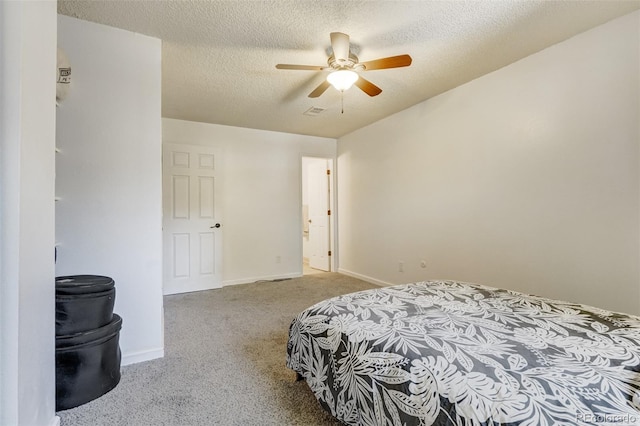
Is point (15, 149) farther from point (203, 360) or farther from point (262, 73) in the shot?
point (262, 73)

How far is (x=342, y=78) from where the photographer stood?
91.3 inches

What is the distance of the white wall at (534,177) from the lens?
6.91 feet

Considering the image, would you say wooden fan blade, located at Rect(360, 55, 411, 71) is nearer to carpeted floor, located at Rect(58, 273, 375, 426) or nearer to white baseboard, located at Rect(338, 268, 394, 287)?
carpeted floor, located at Rect(58, 273, 375, 426)

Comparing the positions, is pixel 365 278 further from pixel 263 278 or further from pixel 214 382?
pixel 214 382

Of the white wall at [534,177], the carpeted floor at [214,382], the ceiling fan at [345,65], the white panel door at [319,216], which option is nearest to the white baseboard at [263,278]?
the white panel door at [319,216]

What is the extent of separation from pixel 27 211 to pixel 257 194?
11.8 feet

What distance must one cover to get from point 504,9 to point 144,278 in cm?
315

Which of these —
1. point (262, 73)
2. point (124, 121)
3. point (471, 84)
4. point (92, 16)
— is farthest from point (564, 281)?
point (92, 16)

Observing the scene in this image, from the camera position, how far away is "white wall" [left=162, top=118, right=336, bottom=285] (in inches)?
177

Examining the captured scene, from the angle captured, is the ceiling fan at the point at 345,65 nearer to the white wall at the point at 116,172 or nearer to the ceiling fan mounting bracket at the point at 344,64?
the ceiling fan mounting bracket at the point at 344,64

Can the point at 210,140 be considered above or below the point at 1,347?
above

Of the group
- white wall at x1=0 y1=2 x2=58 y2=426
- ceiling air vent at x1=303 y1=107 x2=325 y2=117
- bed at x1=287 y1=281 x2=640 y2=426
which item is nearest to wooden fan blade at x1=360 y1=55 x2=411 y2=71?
bed at x1=287 y1=281 x2=640 y2=426

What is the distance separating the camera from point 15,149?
110 cm

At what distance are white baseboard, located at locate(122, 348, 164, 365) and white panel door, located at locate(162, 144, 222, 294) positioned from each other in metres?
1.93
